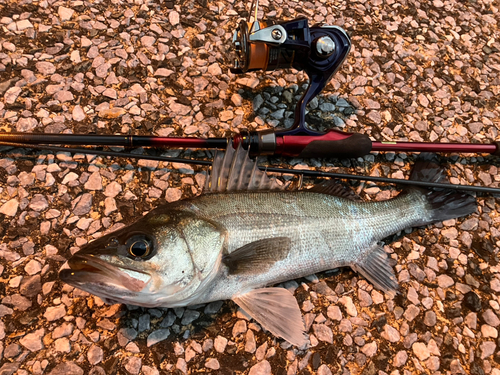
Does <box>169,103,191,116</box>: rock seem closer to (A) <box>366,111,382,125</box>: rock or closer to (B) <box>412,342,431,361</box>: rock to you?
(A) <box>366,111,382,125</box>: rock

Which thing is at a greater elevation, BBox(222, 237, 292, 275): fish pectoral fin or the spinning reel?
the spinning reel

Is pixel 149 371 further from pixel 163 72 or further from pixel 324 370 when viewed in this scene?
pixel 163 72

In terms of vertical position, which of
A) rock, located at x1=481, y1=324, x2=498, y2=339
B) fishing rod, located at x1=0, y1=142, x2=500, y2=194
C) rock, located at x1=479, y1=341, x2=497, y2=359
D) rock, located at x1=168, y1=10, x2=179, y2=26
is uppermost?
rock, located at x1=168, y1=10, x2=179, y2=26

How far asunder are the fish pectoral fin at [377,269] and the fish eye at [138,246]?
1.45 meters

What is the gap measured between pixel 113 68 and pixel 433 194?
2.86 metres

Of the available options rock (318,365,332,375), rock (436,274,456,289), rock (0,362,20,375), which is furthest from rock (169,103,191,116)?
rock (436,274,456,289)

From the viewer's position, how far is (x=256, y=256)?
216 cm

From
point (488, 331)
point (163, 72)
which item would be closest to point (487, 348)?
point (488, 331)

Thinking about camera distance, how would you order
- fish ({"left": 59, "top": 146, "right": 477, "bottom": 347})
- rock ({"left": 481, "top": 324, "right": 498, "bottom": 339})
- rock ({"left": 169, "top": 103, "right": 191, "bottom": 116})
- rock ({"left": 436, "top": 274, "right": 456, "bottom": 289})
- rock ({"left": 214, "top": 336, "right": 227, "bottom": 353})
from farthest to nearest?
rock ({"left": 169, "top": 103, "right": 191, "bottom": 116})
rock ({"left": 436, "top": 274, "right": 456, "bottom": 289})
rock ({"left": 481, "top": 324, "right": 498, "bottom": 339})
rock ({"left": 214, "top": 336, "right": 227, "bottom": 353})
fish ({"left": 59, "top": 146, "right": 477, "bottom": 347})

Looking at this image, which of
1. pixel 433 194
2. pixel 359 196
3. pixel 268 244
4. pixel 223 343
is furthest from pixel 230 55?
pixel 223 343

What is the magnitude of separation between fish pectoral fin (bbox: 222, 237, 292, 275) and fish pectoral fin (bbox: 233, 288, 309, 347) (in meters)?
0.17

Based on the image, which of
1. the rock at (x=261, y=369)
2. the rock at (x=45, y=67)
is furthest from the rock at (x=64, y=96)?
the rock at (x=261, y=369)

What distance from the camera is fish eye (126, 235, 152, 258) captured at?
186 cm

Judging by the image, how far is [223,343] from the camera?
7.48 ft
